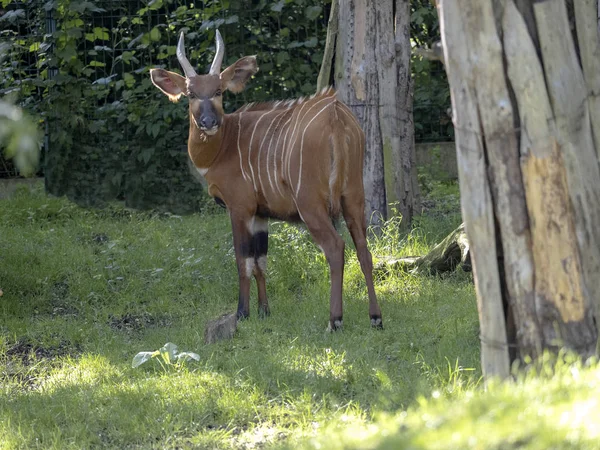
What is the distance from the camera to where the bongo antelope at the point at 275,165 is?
5.46 m

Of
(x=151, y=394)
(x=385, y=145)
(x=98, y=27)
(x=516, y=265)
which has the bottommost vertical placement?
(x=151, y=394)

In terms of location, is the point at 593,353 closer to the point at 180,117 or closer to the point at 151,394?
the point at 151,394

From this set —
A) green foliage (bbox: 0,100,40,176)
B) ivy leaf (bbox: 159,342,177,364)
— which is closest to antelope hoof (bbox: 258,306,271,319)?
ivy leaf (bbox: 159,342,177,364)

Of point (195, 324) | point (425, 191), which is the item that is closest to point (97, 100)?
point (425, 191)

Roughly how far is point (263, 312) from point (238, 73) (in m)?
1.65

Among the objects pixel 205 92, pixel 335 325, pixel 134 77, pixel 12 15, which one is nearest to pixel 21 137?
pixel 335 325

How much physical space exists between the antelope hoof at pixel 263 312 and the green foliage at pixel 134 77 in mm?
3986

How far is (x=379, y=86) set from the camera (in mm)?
7246

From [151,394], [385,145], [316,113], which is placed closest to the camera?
[151,394]

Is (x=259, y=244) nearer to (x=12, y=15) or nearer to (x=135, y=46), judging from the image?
(x=135, y=46)

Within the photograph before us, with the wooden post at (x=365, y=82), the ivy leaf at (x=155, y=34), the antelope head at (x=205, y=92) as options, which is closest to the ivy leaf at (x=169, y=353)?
the antelope head at (x=205, y=92)

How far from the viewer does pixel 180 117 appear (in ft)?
32.6

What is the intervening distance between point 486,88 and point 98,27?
7.65 meters

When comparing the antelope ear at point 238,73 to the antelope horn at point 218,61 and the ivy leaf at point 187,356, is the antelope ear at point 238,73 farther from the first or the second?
the ivy leaf at point 187,356
